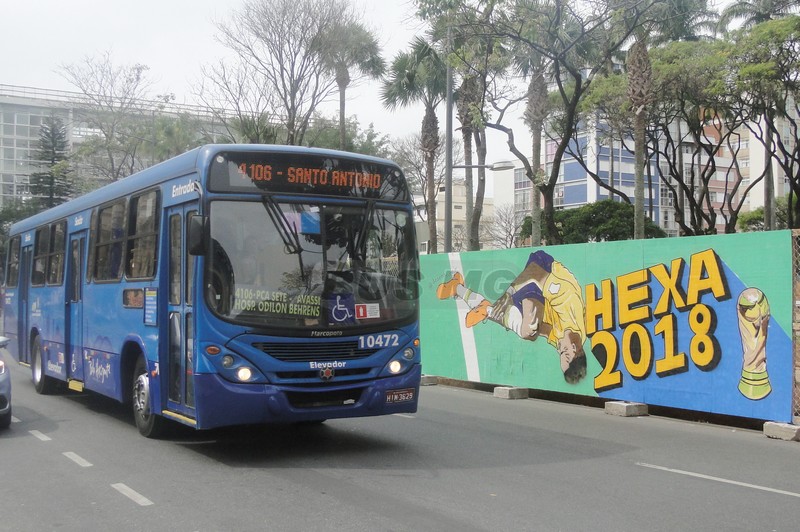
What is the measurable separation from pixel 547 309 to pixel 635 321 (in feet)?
6.15

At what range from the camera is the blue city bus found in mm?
7547

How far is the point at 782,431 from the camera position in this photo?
9.51 m

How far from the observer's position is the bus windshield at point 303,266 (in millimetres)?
7586

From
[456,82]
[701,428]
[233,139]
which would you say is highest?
[456,82]

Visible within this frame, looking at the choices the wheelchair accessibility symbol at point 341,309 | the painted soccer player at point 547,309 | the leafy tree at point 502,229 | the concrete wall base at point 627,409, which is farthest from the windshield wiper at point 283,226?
the leafy tree at point 502,229

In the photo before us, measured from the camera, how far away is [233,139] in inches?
1182

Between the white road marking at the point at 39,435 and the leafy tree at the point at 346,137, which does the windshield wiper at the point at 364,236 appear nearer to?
the white road marking at the point at 39,435

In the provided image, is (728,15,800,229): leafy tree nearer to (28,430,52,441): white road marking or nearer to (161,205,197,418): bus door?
(161,205,197,418): bus door

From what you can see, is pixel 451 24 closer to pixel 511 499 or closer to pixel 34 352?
pixel 34 352

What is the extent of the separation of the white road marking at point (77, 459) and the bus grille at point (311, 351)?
6.92 feet

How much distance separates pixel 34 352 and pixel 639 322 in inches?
404

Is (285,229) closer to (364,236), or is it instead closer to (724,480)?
(364,236)

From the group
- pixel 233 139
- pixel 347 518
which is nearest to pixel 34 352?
pixel 347 518

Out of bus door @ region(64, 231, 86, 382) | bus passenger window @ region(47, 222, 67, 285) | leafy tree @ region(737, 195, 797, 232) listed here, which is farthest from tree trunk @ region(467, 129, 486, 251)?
leafy tree @ region(737, 195, 797, 232)
